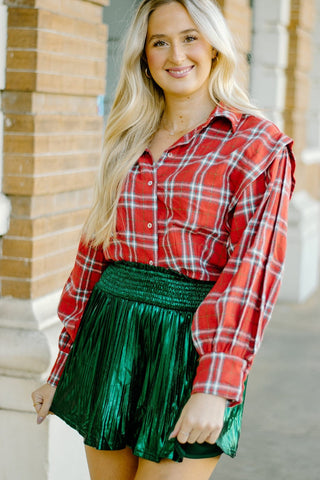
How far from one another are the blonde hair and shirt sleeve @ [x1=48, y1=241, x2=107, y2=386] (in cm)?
7

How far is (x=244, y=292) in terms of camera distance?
78.4 inches

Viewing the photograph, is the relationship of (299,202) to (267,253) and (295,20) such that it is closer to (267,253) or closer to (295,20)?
(295,20)

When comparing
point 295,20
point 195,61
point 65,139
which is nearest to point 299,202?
point 295,20

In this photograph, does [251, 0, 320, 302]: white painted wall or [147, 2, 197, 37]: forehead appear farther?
[251, 0, 320, 302]: white painted wall

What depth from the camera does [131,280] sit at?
2277 millimetres

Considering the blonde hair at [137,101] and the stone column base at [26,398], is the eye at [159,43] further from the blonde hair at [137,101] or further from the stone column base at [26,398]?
the stone column base at [26,398]

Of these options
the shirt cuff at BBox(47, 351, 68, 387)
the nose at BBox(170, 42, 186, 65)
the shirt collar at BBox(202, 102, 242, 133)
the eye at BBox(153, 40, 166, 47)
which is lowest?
the shirt cuff at BBox(47, 351, 68, 387)

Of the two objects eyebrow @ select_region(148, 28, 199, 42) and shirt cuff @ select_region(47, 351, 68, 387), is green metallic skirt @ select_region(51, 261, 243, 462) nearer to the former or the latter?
shirt cuff @ select_region(47, 351, 68, 387)

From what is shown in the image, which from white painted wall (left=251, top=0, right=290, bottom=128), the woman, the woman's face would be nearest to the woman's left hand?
the woman

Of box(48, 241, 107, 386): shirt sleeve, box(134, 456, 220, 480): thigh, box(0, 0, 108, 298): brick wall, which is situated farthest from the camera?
box(0, 0, 108, 298): brick wall

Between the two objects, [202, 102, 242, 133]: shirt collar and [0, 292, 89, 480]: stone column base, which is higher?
[202, 102, 242, 133]: shirt collar

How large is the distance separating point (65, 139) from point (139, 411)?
167 centimetres

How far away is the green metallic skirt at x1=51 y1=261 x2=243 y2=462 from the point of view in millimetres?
2145

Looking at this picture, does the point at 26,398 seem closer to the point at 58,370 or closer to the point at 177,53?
the point at 58,370
